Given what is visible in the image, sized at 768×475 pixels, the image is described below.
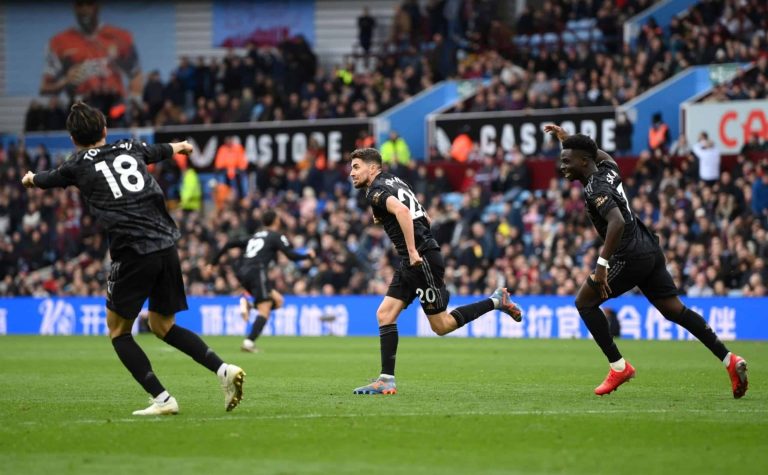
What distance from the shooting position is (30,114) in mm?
41375

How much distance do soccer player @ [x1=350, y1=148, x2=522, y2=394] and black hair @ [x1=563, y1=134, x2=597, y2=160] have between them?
1.52 m

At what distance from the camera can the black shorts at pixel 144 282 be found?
10.1m

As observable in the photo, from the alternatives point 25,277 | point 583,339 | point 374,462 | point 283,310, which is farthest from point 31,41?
point 374,462

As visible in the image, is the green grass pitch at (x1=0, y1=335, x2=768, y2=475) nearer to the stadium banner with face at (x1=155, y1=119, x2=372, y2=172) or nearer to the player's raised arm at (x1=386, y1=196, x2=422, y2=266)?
the player's raised arm at (x1=386, y1=196, x2=422, y2=266)

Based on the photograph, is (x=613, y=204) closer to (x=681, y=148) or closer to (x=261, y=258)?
(x=261, y=258)

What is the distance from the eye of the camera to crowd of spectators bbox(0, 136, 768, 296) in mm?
26875

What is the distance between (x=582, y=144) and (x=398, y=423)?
3626 millimetres

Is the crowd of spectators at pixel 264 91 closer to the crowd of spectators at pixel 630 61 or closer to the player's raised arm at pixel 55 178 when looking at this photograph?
the crowd of spectators at pixel 630 61

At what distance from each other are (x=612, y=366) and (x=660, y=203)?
54.6 ft

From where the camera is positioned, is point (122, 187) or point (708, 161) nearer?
point (122, 187)

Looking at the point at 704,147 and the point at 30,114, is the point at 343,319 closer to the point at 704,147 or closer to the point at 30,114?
the point at 704,147

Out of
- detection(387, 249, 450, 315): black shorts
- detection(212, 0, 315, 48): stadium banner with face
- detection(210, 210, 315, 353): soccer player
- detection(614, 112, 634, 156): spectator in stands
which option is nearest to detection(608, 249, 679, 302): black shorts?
detection(387, 249, 450, 315): black shorts

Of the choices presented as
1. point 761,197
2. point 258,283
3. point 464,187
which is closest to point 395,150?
point 464,187

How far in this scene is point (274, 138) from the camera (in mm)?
37094
